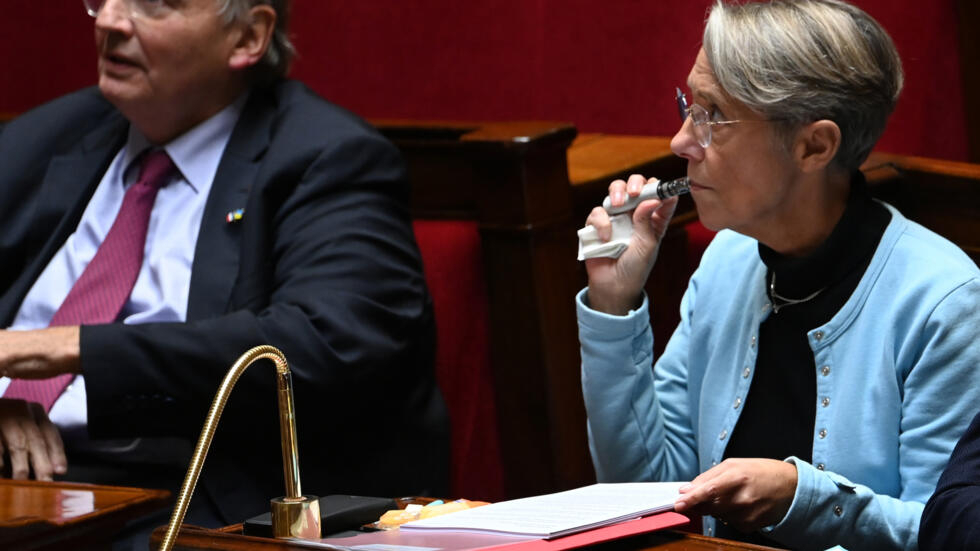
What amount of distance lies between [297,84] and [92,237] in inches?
18.3

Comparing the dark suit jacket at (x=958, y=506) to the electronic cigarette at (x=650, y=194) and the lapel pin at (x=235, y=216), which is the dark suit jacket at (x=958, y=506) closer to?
the electronic cigarette at (x=650, y=194)

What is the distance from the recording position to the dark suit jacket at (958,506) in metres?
1.36

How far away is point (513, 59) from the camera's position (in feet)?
11.4

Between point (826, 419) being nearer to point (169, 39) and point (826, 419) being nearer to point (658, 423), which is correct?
point (658, 423)

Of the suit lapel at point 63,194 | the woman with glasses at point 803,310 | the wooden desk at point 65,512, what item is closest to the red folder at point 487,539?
the woman with glasses at point 803,310

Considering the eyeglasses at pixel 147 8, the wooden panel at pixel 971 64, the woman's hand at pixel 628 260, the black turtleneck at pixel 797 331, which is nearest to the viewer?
the black turtleneck at pixel 797 331

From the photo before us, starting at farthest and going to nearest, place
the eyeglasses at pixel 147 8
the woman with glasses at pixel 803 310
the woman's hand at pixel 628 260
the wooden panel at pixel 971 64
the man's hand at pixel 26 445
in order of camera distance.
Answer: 1. the wooden panel at pixel 971 64
2. the eyeglasses at pixel 147 8
3. the man's hand at pixel 26 445
4. the woman's hand at pixel 628 260
5. the woman with glasses at pixel 803 310

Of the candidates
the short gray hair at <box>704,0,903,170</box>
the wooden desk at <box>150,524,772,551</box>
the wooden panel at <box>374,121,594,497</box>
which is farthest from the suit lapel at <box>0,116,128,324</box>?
the short gray hair at <box>704,0,903,170</box>

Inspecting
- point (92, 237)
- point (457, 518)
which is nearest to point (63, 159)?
point (92, 237)

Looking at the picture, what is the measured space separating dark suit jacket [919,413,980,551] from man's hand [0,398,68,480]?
131 centimetres

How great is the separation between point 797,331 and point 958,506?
18.4 inches

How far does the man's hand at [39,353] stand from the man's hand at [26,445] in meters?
0.06

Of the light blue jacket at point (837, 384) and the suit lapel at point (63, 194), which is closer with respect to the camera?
the light blue jacket at point (837, 384)

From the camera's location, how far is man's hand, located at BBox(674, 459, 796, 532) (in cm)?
146
